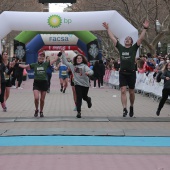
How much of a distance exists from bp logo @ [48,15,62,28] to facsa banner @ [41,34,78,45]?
47.4 feet

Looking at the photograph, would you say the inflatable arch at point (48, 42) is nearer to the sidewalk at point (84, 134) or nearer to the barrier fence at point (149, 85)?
the barrier fence at point (149, 85)

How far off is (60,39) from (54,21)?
602 inches

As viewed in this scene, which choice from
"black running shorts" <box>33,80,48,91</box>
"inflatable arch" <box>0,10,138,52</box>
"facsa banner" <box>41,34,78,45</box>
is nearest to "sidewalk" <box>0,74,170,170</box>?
"black running shorts" <box>33,80,48,91</box>

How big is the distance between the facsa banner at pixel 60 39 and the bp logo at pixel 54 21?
14.5 m

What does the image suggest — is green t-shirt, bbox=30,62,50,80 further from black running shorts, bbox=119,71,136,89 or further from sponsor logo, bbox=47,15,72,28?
sponsor logo, bbox=47,15,72,28

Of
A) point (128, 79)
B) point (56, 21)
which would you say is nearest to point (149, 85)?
point (56, 21)

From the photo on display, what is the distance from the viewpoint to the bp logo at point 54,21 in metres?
25.3

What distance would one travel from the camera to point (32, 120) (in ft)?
40.0

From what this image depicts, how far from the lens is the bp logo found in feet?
82.9

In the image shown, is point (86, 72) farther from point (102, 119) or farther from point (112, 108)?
point (112, 108)
